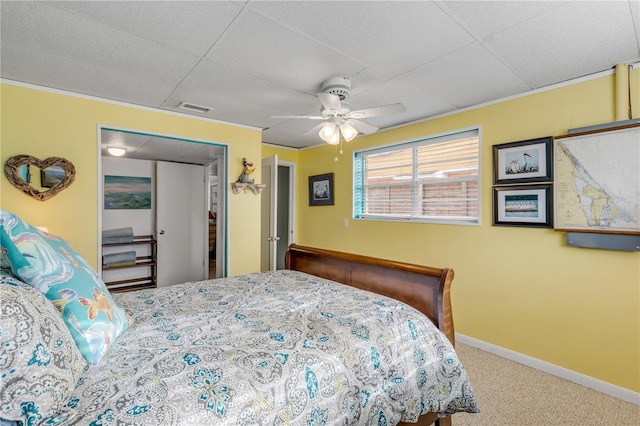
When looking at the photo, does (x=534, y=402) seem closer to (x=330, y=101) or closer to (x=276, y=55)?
(x=330, y=101)

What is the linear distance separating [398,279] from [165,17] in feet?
6.66

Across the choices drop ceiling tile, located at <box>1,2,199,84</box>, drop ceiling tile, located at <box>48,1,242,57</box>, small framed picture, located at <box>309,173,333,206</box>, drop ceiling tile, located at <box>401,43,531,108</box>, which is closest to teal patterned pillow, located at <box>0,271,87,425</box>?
drop ceiling tile, located at <box>48,1,242,57</box>

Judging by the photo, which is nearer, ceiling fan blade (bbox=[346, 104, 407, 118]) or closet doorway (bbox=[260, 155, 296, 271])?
ceiling fan blade (bbox=[346, 104, 407, 118])

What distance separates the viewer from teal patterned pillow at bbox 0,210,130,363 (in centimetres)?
102

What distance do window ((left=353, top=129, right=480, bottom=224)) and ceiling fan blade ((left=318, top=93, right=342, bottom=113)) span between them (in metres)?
1.58

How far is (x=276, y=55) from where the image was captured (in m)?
2.04

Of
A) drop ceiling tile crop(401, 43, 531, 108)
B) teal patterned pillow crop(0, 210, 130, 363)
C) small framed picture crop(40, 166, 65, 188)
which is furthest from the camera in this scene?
small framed picture crop(40, 166, 65, 188)

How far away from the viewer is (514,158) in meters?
2.71

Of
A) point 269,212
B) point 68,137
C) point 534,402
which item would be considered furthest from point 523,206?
point 68,137

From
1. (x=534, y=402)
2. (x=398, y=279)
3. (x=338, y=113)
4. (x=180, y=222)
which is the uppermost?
(x=338, y=113)

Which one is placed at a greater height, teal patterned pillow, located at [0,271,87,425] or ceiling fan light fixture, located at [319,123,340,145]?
ceiling fan light fixture, located at [319,123,340,145]

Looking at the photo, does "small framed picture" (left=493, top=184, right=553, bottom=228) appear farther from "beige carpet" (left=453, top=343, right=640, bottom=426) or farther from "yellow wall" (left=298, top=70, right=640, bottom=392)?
"beige carpet" (left=453, top=343, right=640, bottom=426)

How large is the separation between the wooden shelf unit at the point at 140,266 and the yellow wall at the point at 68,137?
2.09 meters

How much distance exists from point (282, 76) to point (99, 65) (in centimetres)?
130
